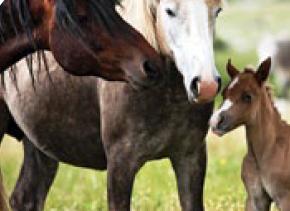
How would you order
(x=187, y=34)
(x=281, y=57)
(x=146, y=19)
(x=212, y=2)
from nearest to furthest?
1. (x=187, y=34)
2. (x=212, y=2)
3. (x=146, y=19)
4. (x=281, y=57)

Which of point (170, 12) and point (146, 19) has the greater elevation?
point (170, 12)

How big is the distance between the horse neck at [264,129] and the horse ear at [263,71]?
14 centimetres

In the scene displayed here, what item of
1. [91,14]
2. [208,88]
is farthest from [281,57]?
[91,14]

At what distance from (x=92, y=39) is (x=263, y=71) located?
5.48 ft

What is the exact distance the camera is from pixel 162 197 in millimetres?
10242

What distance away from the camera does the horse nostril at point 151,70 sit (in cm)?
595

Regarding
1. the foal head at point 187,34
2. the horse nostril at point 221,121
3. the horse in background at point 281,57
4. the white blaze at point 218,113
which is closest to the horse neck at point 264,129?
the white blaze at point 218,113

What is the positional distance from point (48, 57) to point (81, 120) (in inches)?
20.1

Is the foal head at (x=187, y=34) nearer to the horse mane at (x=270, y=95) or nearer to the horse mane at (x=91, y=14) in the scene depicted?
the horse mane at (x=91, y=14)

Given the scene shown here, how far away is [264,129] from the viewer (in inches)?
304

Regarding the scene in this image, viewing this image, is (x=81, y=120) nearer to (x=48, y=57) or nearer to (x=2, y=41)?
(x=48, y=57)

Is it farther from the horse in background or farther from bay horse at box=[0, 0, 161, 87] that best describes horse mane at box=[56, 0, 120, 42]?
the horse in background

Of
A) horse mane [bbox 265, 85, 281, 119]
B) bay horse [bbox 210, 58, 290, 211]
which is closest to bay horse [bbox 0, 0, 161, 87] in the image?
bay horse [bbox 210, 58, 290, 211]

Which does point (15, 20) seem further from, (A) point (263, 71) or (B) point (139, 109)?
(A) point (263, 71)
